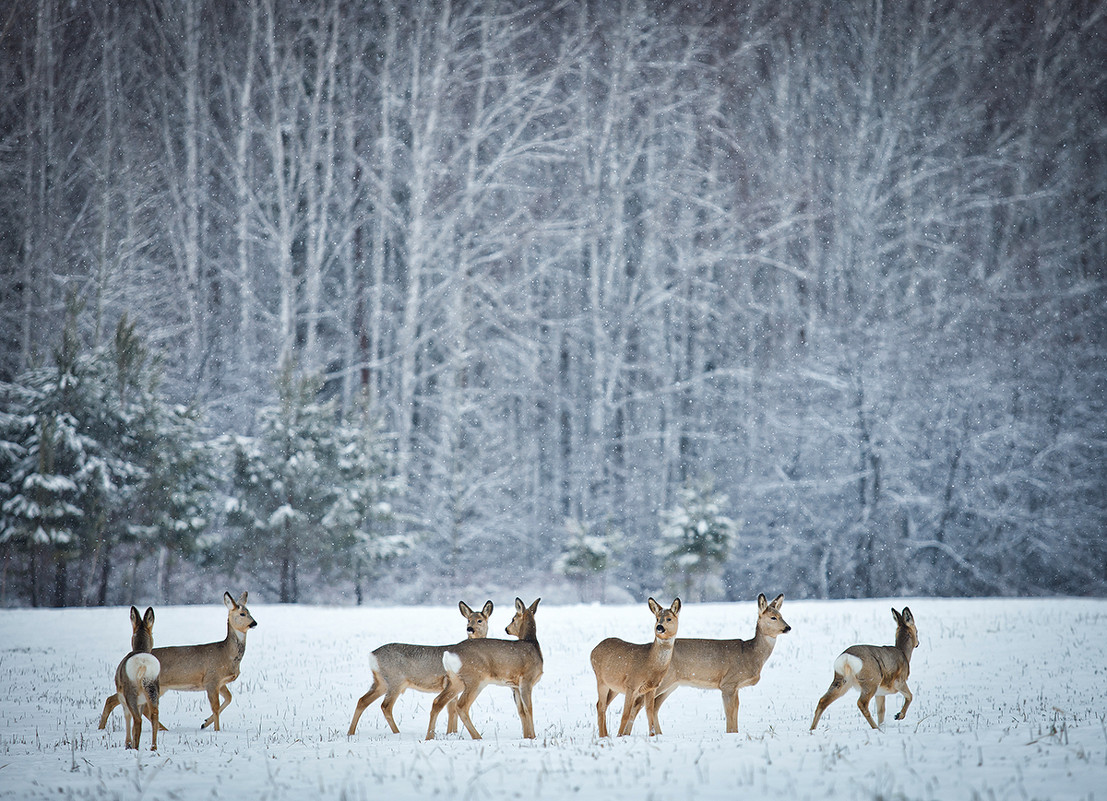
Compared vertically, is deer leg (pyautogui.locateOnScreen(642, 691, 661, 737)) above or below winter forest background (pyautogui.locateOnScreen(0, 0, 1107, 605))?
below

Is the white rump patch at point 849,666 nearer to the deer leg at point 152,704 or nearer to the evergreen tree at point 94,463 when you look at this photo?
the deer leg at point 152,704

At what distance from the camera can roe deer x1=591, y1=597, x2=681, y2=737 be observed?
355 inches

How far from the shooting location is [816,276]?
130 feet

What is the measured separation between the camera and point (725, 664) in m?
9.38

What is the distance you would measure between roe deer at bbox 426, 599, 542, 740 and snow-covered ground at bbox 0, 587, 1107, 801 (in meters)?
0.26

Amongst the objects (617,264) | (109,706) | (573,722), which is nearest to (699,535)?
(617,264)

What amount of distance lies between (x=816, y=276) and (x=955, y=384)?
6283 millimetres

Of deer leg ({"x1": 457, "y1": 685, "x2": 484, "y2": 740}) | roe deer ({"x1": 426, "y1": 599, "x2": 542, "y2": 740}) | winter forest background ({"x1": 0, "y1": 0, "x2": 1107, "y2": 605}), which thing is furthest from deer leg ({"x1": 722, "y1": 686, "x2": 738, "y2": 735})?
winter forest background ({"x1": 0, "y1": 0, "x2": 1107, "y2": 605})

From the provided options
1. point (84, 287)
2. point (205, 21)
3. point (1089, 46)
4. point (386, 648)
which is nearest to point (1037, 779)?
point (386, 648)

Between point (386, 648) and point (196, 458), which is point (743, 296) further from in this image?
point (386, 648)

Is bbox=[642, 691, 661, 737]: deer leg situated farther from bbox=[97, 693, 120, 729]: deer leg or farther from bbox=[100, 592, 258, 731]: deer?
bbox=[97, 693, 120, 729]: deer leg

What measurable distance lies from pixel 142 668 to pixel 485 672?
2.72 metres

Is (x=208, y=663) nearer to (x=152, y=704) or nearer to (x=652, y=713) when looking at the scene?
(x=152, y=704)

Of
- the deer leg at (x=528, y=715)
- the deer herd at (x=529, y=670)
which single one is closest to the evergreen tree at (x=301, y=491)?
the deer herd at (x=529, y=670)
